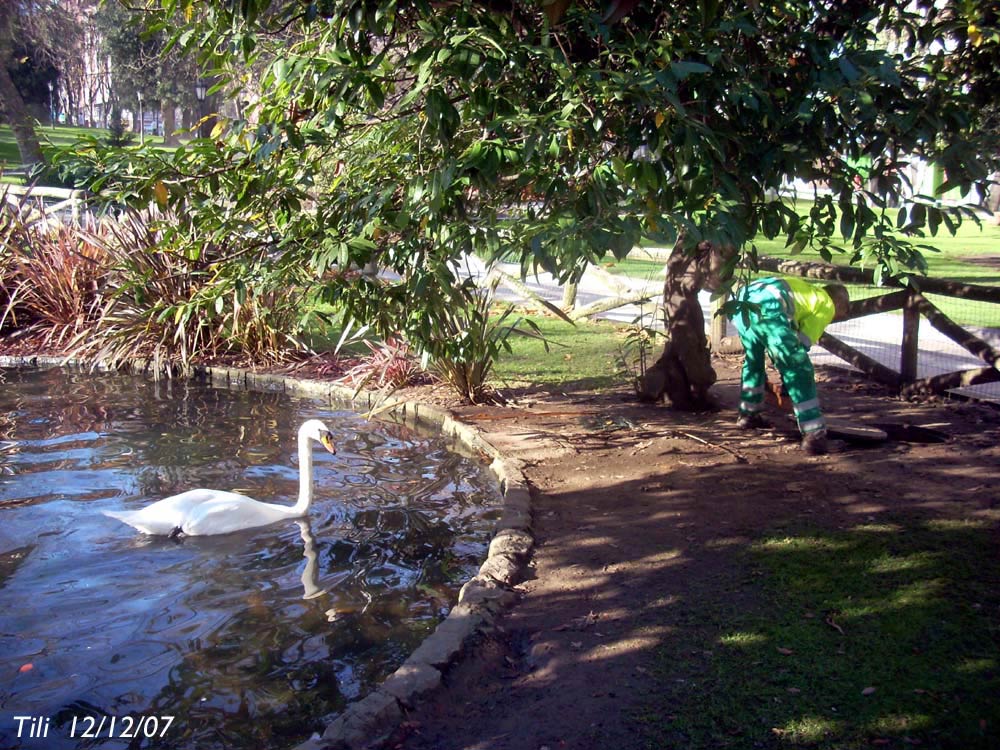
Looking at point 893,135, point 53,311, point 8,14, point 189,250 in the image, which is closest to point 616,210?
point 893,135

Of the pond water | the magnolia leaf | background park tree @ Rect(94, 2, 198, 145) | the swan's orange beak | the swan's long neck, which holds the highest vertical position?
background park tree @ Rect(94, 2, 198, 145)

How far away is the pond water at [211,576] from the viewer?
4.21 metres

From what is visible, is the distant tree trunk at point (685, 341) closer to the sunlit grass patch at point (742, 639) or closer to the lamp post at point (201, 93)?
the lamp post at point (201, 93)

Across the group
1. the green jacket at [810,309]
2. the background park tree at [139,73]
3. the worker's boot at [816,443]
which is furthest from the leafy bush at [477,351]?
the background park tree at [139,73]

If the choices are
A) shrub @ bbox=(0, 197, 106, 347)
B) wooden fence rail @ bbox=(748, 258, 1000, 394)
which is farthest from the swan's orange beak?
shrub @ bbox=(0, 197, 106, 347)

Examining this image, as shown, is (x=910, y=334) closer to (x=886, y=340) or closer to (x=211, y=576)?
(x=886, y=340)

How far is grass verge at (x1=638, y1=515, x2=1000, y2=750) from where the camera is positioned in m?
3.64

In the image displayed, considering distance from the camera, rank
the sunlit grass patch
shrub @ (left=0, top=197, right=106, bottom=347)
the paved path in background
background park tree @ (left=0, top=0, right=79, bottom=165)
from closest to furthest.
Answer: the sunlit grass patch
the paved path in background
shrub @ (left=0, top=197, right=106, bottom=347)
background park tree @ (left=0, top=0, right=79, bottom=165)

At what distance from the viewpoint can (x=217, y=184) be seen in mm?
5602

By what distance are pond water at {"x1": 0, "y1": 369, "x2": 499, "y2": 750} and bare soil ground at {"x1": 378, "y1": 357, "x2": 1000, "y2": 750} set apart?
0.56 meters

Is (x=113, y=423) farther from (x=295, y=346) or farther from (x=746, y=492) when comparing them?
(x=746, y=492)

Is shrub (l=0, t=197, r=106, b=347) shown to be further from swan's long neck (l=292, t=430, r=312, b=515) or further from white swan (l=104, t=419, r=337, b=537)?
swan's long neck (l=292, t=430, r=312, b=515)

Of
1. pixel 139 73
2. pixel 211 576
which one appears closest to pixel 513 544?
pixel 211 576

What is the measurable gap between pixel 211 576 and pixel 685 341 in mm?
4504
